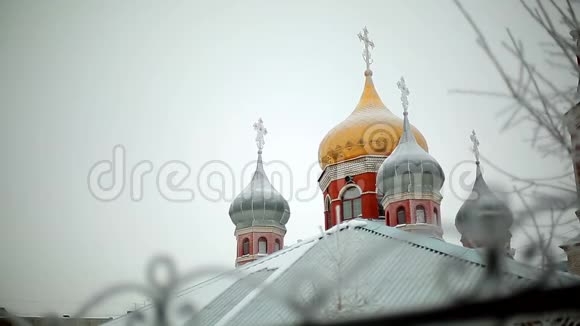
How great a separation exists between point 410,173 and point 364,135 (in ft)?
16.3

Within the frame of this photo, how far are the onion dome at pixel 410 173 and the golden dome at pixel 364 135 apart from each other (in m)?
3.87

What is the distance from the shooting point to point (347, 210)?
69.8 feet

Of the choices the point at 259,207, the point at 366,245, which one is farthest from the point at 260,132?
the point at 366,245

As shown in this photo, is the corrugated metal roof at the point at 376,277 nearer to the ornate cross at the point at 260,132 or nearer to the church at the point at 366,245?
the church at the point at 366,245

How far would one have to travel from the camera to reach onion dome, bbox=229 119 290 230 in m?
21.9

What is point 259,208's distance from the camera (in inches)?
866

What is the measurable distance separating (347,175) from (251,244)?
4165 mm

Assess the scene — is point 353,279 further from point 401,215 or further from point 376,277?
point 401,215

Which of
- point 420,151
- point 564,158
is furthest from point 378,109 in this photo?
point 564,158

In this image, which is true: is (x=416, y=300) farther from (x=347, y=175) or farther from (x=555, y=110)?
(x=347, y=175)

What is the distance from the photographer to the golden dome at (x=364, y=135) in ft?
72.3

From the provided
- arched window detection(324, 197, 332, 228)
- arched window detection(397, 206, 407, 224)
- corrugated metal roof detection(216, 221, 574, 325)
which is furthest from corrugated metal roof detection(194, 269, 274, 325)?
arched window detection(324, 197, 332, 228)

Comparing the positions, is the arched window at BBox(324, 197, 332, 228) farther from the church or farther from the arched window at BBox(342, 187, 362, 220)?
the arched window at BBox(342, 187, 362, 220)

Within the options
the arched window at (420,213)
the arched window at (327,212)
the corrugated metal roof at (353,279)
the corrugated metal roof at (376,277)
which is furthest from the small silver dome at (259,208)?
the corrugated metal roof at (376,277)
